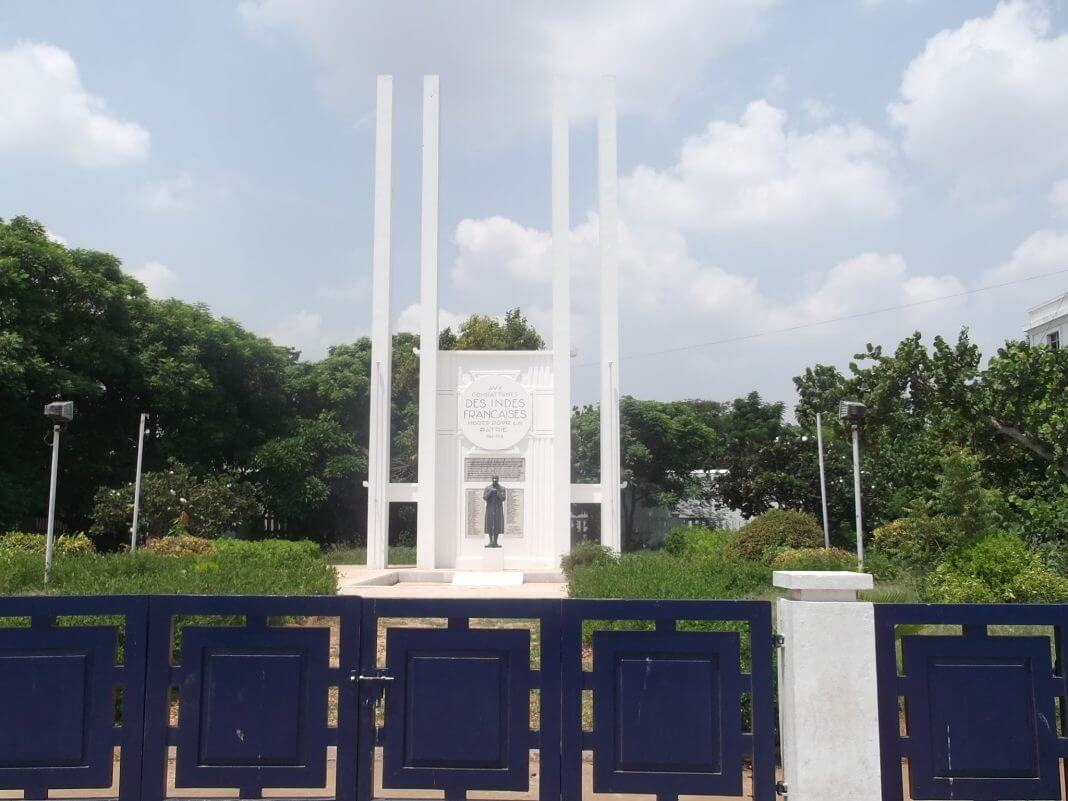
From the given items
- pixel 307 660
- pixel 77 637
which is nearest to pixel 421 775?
pixel 307 660

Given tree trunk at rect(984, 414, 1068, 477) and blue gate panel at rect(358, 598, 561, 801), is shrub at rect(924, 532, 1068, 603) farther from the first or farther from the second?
blue gate panel at rect(358, 598, 561, 801)

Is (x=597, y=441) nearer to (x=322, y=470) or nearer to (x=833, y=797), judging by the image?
(x=322, y=470)

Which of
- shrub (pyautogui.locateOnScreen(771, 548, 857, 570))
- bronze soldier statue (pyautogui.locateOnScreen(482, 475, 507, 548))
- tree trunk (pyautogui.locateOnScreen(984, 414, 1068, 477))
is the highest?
tree trunk (pyautogui.locateOnScreen(984, 414, 1068, 477))

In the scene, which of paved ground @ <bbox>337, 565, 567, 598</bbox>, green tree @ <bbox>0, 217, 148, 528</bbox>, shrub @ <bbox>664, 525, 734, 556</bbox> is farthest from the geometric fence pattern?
green tree @ <bbox>0, 217, 148, 528</bbox>

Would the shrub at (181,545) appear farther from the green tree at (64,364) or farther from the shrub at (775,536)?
the shrub at (775,536)

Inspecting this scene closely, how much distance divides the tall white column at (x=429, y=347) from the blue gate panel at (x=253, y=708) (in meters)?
12.1

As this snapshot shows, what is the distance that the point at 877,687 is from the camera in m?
3.48

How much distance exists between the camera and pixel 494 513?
51.1 ft

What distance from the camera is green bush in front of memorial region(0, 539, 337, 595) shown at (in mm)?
6812

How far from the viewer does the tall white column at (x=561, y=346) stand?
15633 millimetres

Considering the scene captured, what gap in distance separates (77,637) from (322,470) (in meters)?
18.1

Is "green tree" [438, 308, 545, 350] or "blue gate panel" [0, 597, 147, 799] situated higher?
"green tree" [438, 308, 545, 350]

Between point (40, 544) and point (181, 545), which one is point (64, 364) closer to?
point (40, 544)

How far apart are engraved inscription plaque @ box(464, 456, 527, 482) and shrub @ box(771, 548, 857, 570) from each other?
17.7 ft
